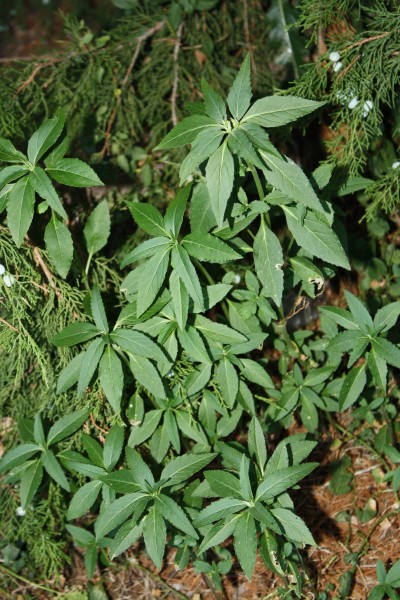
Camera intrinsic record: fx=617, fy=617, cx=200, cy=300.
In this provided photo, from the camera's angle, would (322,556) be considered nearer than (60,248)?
No

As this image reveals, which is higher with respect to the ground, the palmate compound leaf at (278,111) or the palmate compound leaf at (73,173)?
the palmate compound leaf at (73,173)

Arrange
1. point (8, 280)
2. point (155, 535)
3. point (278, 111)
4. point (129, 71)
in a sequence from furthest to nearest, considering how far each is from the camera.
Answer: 1. point (129, 71)
2. point (8, 280)
3. point (155, 535)
4. point (278, 111)

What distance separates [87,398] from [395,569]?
1113 mm

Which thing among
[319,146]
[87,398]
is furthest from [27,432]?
[319,146]

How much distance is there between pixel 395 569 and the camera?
1.91 metres

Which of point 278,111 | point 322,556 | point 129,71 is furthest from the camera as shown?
point 129,71

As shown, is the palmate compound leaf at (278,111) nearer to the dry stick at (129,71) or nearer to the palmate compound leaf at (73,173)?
the palmate compound leaf at (73,173)

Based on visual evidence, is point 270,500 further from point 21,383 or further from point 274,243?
point 21,383

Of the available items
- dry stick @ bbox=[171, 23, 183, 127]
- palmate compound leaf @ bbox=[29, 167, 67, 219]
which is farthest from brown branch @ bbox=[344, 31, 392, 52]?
palmate compound leaf @ bbox=[29, 167, 67, 219]

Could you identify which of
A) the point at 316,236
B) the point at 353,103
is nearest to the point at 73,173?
the point at 316,236

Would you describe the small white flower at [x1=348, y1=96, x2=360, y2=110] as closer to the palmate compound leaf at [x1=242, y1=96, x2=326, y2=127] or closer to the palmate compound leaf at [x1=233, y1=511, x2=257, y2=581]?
the palmate compound leaf at [x1=242, y1=96, x2=326, y2=127]

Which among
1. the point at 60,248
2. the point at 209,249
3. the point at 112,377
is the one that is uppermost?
the point at 60,248

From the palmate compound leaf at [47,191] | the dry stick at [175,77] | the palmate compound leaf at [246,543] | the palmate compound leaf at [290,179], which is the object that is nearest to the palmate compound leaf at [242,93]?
the palmate compound leaf at [290,179]

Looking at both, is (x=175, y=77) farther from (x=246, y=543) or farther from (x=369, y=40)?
(x=246, y=543)
